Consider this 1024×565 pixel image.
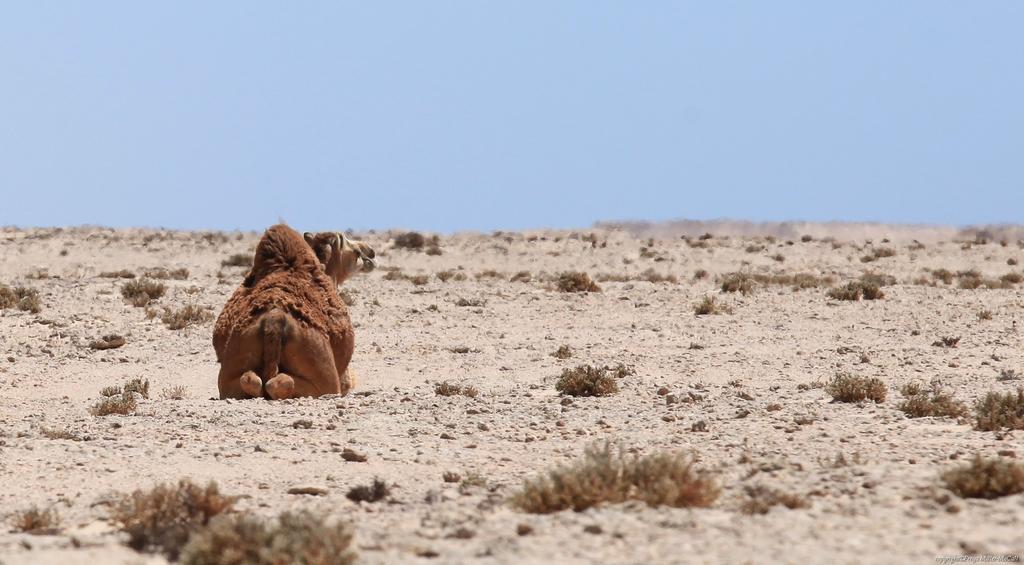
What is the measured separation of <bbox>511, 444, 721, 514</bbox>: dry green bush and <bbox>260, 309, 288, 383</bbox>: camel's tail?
453 centimetres

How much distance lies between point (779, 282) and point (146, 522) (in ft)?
68.8

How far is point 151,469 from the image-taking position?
8438 millimetres

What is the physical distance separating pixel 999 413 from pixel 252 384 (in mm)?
6235

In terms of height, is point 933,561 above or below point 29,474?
above

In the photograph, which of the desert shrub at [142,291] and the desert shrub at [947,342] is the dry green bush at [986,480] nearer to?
the desert shrub at [947,342]

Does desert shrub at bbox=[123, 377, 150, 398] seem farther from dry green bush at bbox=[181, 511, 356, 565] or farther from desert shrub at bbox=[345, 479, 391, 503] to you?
dry green bush at bbox=[181, 511, 356, 565]

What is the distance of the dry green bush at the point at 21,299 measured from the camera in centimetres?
1908

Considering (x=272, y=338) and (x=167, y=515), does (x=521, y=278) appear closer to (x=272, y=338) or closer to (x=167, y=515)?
(x=272, y=338)

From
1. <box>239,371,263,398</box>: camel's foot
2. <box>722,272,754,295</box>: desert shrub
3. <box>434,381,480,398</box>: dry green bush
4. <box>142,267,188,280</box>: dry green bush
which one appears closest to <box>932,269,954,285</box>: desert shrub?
<box>722,272,754,295</box>: desert shrub

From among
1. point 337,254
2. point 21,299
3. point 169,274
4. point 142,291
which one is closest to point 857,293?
point 337,254

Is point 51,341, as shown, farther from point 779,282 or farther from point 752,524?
point 779,282

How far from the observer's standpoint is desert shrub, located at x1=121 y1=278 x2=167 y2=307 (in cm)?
2073

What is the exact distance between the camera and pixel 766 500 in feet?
21.6

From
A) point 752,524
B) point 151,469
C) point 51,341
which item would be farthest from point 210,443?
point 51,341
